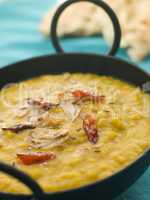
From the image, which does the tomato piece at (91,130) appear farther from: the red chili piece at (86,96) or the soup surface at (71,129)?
the red chili piece at (86,96)

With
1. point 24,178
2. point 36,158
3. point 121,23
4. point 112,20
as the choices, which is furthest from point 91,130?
point 121,23

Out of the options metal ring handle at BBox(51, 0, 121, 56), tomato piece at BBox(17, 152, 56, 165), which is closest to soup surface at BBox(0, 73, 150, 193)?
tomato piece at BBox(17, 152, 56, 165)

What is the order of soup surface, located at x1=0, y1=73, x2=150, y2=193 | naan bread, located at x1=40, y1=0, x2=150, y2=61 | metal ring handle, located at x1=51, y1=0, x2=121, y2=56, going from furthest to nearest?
naan bread, located at x1=40, y1=0, x2=150, y2=61
metal ring handle, located at x1=51, y1=0, x2=121, y2=56
soup surface, located at x1=0, y1=73, x2=150, y2=193

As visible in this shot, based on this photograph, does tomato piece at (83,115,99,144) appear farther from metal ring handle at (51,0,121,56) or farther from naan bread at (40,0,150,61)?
naan bread at (40,0,150,61)

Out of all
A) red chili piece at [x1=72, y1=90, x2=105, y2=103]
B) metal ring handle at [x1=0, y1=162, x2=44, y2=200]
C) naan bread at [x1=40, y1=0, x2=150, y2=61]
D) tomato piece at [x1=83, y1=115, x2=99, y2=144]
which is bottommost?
metal ring handle at [x1=0, y1=162, x2=44, y2=200]

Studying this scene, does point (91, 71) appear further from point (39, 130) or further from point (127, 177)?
point (127, 177)

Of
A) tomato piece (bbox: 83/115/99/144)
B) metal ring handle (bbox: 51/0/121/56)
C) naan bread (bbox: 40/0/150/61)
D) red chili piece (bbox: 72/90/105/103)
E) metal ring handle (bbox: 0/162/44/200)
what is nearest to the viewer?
metal ring handle (bbox: 0/162/44/200)

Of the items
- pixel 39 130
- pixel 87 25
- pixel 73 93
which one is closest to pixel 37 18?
pixel 87 25
